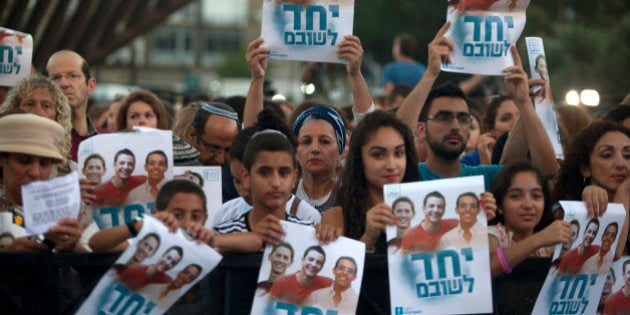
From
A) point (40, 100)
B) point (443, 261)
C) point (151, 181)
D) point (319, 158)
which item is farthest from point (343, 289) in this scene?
point (40, 100)

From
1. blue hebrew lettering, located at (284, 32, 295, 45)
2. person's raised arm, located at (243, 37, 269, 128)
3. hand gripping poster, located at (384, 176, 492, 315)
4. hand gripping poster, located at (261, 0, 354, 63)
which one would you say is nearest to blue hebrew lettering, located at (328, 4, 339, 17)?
hand gripping poster, located at (261, 0, 354, 63)

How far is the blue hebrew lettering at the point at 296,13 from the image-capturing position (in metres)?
6.70

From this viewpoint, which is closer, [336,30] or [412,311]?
[412,311]

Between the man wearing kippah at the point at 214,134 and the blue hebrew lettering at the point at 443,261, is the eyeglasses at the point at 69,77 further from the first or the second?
the blue hebrew lettering at the point at 443,261

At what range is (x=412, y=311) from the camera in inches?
197

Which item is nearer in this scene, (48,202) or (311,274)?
(48,202)

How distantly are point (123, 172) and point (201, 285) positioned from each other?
71 centimetres

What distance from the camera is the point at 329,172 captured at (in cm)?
686

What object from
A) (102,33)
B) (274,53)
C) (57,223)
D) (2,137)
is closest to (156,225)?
(57,223)

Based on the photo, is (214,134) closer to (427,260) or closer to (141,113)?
(141,113)

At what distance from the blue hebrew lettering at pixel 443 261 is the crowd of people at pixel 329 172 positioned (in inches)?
1.6

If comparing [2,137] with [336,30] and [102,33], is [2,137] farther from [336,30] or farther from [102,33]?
[102,33]

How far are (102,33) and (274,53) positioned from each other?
48.8 ft

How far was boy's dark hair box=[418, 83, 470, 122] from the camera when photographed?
6777mm
